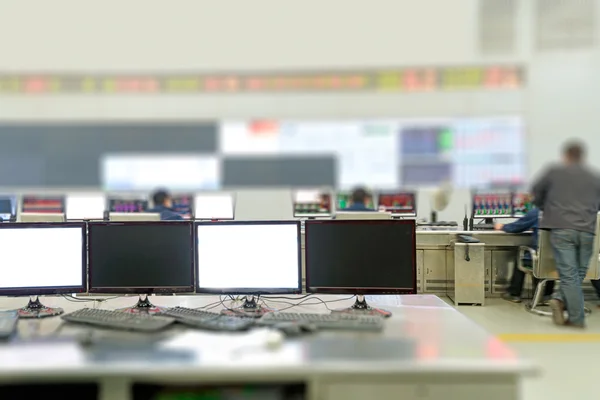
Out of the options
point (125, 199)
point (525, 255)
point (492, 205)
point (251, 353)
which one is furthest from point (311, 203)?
point (251, 353)

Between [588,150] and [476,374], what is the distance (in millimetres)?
6530

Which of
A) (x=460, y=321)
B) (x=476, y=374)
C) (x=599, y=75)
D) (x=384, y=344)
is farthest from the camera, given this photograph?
(x=599, y=75)

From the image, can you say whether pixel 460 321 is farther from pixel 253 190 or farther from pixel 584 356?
pixel 253 190

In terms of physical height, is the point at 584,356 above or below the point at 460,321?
below

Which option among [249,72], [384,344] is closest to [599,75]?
[249,72]

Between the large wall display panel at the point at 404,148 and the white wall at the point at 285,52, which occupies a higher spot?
the white wall at the point at 285,52

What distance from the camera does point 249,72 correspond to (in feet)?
22.9

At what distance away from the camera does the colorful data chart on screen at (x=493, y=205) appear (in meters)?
5.05

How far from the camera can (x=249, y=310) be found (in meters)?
2.09

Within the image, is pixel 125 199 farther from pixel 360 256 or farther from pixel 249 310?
pixel 360 256

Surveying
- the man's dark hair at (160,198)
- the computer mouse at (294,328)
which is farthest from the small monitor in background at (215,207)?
the computer mouse at (294,328)

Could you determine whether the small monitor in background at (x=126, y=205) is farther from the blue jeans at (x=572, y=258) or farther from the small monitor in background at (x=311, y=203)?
the blue jeans at (x=572, y=258)

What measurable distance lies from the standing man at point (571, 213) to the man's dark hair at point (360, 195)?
1742 millimetres

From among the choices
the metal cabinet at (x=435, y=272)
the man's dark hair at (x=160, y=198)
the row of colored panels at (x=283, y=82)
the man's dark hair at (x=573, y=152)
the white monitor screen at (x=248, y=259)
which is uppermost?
the row of colored panels at (x=283, y=82)
